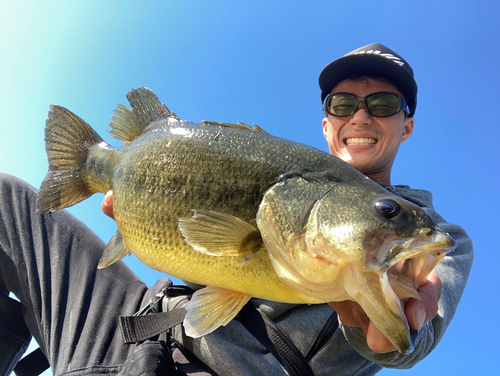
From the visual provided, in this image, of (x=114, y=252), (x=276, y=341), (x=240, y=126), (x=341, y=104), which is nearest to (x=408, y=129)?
(x=341, y=104)

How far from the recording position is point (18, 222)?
2.82 metres

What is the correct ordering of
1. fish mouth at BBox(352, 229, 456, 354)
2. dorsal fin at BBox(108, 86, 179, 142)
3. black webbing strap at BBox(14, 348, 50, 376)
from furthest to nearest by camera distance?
1. black webbing strap at BBox(14, 348, 50, 376)
2. dorsal fin at BBox(108, 86, 179, 142)
3. fish mouth at BBox(352, 229, 456, 354)

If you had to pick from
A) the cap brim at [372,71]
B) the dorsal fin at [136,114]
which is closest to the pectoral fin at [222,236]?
the dorsal fin at [136,114]

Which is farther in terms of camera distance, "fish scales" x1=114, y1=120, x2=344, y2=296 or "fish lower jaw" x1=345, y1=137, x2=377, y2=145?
"fish lower jaw" x1=345, y1=137, x2=377, y2=145

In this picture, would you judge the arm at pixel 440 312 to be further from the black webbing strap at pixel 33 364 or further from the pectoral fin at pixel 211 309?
the black webbing strap at pixel 33 364

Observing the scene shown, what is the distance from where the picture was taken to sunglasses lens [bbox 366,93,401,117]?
3.22m

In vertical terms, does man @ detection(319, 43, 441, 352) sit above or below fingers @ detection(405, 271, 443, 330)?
above

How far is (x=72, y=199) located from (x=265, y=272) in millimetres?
1529

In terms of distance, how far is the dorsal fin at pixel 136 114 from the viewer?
205cm

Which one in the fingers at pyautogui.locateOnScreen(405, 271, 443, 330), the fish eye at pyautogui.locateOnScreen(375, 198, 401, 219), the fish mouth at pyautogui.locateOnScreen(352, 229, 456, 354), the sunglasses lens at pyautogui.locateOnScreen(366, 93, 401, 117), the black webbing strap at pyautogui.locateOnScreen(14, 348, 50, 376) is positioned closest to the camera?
the fish mouth at pyautogui.locateOnScreen(352, 229, 456, 354)

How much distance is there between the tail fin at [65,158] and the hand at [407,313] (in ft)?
5.98

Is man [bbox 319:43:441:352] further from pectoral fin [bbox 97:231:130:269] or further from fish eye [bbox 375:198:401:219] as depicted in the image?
pectoral fin [bbox 97:231:130:269]

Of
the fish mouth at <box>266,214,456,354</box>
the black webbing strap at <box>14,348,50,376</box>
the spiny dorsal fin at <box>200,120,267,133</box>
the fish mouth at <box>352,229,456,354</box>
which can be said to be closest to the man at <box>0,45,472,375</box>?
→ the fish mouth at <box>266,214,456,354</box>

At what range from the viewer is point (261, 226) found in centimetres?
137
